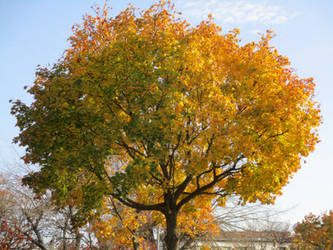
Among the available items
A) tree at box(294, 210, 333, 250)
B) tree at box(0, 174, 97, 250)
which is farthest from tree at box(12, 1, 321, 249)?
tree at box(294, 210, 333, 250)

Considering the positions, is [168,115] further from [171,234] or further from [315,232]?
[315,232]

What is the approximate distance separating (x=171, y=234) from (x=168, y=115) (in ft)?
15.4

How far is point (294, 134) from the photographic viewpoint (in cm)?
1092

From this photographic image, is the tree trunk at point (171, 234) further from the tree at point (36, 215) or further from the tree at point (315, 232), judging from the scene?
the tree at point (315, 232)

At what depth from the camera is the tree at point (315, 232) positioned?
119 feet

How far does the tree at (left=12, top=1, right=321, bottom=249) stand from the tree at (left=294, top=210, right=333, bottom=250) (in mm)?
29748

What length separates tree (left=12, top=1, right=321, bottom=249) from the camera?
377 inches

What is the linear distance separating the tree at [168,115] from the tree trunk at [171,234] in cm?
4

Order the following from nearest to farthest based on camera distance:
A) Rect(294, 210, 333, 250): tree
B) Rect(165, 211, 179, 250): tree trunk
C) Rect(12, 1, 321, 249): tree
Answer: Rect(12, 1, 321, 249): tree → Rect(165, 211, 179, 250): tree trunk → Rect(294, 210, 333, 250): tree

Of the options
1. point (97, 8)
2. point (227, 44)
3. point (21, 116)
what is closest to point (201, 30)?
point (227, 44)

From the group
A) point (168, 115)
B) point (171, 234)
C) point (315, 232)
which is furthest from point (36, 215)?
point (315, 232)

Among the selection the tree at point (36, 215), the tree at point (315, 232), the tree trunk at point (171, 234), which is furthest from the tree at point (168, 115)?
the tree at point (315, 232)

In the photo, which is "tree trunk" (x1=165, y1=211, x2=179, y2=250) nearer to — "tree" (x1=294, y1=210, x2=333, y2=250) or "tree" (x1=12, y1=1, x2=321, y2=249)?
A: "tree" (x1=12, y1=1, x2=321, y2=249)

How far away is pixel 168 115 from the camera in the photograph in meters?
9.27
